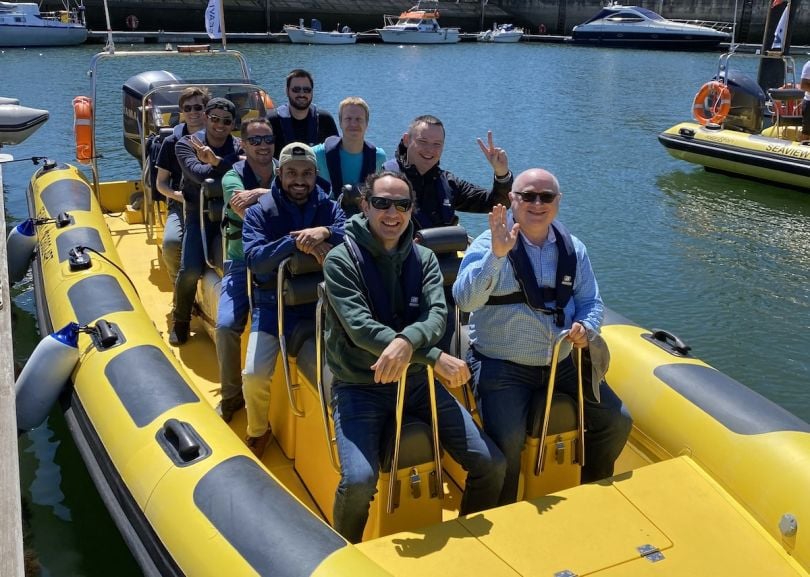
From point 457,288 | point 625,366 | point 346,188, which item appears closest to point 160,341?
point 346,188

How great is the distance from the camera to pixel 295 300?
354cm

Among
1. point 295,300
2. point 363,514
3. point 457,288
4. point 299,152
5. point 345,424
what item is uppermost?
point 299,152

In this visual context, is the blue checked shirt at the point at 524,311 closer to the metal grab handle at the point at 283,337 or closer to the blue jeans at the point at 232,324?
the metal grab handle at the point at 283,337

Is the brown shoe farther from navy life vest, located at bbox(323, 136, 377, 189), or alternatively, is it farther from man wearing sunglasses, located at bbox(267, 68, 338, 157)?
man wearing sunglasses, located at bbox(267, 68, 338, 157)

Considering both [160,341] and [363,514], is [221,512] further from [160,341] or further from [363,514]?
[160,341]

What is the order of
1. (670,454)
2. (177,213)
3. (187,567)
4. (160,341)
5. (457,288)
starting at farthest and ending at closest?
(177,213), (160,341), (670,454), (457,288), (187,567)

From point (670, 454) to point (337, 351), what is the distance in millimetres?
1653

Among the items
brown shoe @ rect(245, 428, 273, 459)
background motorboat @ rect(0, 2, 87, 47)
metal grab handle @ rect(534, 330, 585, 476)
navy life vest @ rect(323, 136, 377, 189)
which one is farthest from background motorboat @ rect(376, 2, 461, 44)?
metal grab handle @ rect(534, 330, 585, 476)

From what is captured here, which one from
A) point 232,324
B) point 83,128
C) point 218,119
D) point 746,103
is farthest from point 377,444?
point 746,103

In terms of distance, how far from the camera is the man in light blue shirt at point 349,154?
4.31 m

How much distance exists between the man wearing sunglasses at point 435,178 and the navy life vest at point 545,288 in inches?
38.2

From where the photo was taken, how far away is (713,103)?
13.4 metres

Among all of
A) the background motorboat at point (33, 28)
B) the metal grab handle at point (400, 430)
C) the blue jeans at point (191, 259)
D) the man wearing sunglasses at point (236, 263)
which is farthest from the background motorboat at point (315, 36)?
the metal grab handle at point (400, 430)

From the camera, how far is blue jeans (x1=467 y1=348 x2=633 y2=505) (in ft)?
10.0
